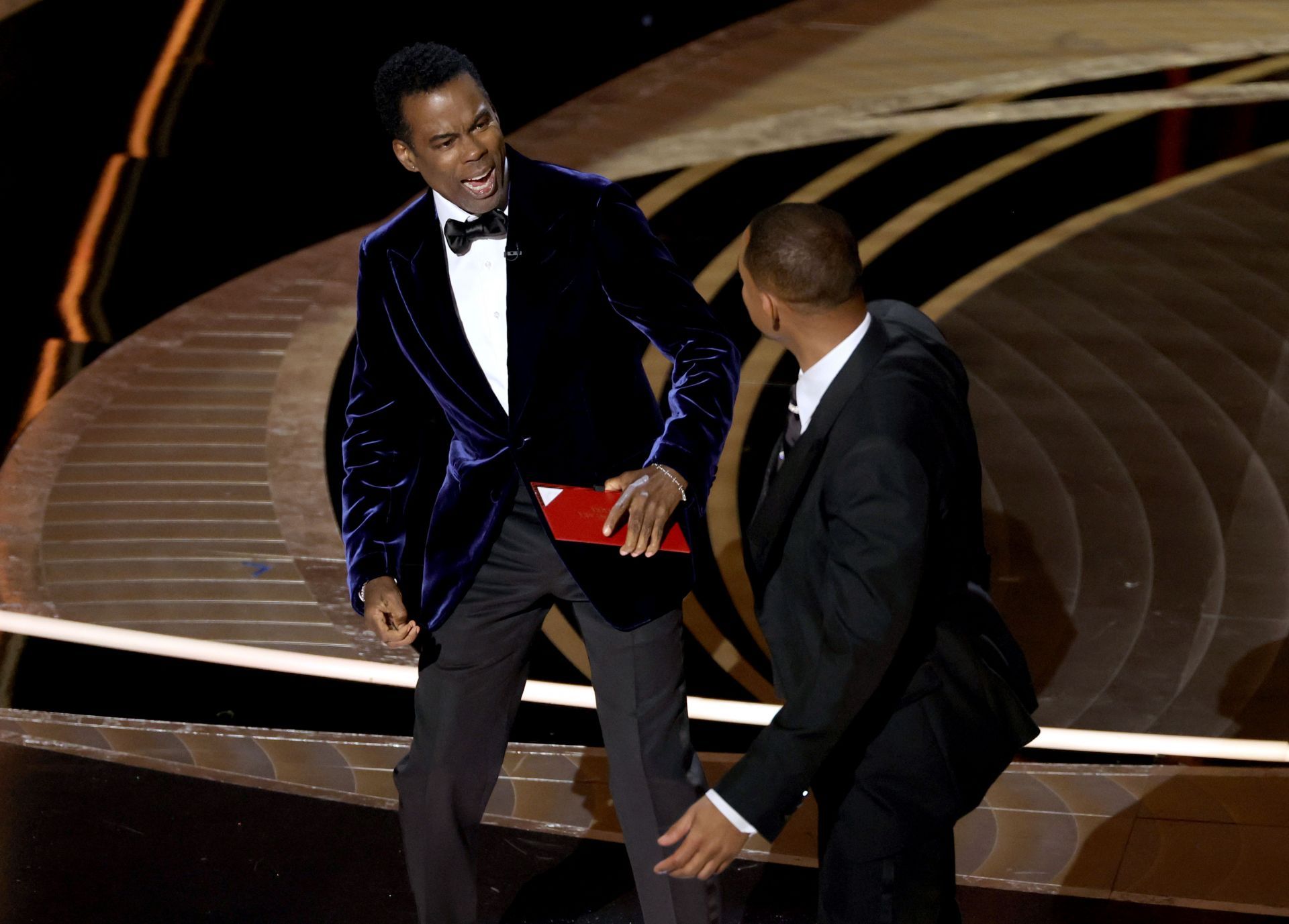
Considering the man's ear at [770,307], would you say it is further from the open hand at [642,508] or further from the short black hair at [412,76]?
the short black hair at [412,76]

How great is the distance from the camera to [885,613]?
6.26ft

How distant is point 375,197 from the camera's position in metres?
6.86

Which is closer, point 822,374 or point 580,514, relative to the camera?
point 822,374

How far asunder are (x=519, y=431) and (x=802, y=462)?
1.99 ft

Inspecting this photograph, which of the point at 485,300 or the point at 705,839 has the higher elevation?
the point at 485,300

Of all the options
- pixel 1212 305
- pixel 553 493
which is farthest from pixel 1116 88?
pixel 553 493

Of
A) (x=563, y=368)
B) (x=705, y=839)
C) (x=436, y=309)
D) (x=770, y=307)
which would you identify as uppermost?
(x=770, y=307)

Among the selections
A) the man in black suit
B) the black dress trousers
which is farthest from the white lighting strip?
the man in black suit

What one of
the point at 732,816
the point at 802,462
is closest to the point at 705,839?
the point at 732,816

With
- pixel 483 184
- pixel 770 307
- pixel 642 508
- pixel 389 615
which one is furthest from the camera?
pixel 389 615

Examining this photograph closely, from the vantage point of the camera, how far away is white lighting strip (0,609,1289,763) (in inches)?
124

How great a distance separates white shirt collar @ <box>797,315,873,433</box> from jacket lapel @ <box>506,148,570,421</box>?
56cm

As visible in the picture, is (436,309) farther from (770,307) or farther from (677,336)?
(770,307)

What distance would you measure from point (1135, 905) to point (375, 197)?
500cm
